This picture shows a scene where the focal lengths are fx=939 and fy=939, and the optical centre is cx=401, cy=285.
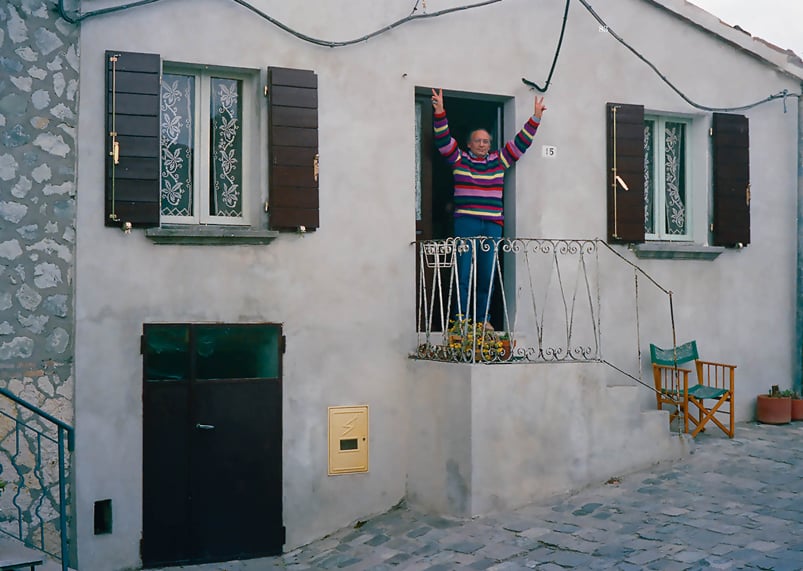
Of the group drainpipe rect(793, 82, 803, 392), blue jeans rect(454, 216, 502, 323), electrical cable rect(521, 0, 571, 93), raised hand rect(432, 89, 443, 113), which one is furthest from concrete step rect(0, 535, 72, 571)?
drainpipe rect(793, 82, 803, 392)

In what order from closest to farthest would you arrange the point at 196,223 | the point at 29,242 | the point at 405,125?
1. the point at 29,242
2. the point at 196,223
3. the point at 405,125

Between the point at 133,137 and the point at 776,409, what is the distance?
7.07 metres

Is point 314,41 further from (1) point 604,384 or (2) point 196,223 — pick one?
(1) point 604,384

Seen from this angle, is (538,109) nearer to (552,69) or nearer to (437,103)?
(552,69)

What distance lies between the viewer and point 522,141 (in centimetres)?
888

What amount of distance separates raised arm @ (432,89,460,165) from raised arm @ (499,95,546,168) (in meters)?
0.46

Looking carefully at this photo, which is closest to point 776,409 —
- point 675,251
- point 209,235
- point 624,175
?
point 675,251

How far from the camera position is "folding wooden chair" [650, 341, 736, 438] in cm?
914

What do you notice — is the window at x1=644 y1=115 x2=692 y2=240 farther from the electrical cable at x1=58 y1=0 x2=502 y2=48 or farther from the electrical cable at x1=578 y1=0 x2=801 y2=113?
the electrical cable at x1=58 y1=0 x2=502 y2=48

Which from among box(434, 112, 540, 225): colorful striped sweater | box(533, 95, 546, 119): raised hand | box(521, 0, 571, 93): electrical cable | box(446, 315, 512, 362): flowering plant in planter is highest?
box(521, 0, 571, 93): electrical cable

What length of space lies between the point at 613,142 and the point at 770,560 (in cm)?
453

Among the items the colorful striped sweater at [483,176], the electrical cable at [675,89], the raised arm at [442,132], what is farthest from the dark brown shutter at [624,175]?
the raised arm at [442,132]

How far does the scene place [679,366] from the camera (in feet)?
32.0

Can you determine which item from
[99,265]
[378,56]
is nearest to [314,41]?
[378,56]
